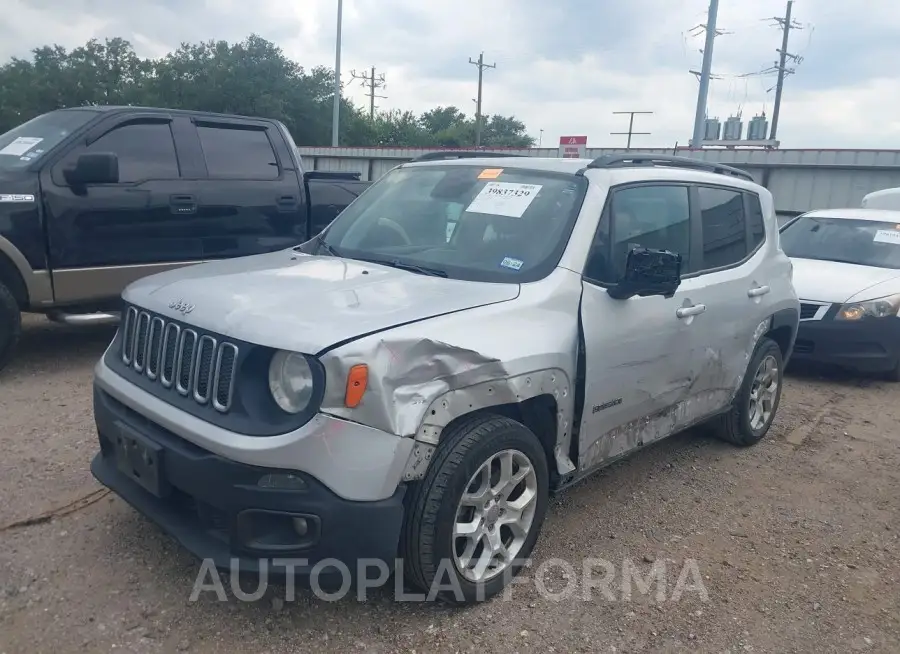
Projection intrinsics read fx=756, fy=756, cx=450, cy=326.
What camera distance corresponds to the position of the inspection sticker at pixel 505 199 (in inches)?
143

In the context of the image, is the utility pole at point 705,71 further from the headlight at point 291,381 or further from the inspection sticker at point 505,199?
the headlight at point 291,381

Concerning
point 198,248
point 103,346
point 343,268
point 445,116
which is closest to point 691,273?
point 343,268

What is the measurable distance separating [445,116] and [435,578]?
80.6 metres

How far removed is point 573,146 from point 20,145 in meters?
9.76

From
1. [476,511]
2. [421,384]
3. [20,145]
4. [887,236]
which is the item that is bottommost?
[476,511]

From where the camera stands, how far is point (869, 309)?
703cm

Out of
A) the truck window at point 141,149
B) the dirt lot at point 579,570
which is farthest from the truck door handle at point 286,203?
the dirt lot at point 579,570

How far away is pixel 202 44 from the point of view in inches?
2394

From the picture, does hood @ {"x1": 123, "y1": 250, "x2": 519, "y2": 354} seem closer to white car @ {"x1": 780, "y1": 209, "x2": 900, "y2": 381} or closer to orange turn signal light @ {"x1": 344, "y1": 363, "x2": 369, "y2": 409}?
orange turn signal light @ {"x1": 344, "y1": 363, "x2": 369, "y2": 409}

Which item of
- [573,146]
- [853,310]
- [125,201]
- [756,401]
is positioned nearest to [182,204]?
[125,201]

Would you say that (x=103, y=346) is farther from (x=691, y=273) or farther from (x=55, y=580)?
(x=691, y=273)

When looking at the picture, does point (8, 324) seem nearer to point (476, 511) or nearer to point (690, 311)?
point (476, 511)

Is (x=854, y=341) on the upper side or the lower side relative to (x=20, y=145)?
lower

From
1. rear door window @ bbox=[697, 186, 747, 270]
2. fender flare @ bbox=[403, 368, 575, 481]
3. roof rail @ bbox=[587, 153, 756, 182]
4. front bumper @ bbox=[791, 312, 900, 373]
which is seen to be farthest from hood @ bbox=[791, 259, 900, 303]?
fender flare @ bbox=[403, 368, 575, 481]
